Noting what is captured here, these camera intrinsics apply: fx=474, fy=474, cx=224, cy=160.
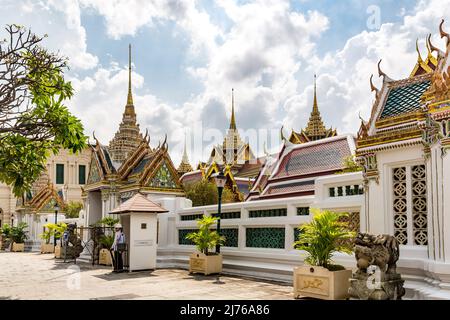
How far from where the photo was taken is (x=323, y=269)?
905 centimetres

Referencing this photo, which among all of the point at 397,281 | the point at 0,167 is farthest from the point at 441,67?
the point at 0,167

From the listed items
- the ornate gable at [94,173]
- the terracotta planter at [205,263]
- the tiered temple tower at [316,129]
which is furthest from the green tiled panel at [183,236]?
the tiered temple tower at [316,129]

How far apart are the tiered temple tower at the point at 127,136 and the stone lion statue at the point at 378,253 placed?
16.3m

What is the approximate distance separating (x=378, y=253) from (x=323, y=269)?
1.27m

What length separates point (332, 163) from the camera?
20.9 m

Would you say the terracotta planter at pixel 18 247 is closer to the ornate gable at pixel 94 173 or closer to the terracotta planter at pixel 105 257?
the ornate gable at pixel 94 173

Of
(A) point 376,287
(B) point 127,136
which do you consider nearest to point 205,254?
(A) point 376,287

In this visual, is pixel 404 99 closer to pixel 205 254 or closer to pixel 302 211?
pixel 302 211

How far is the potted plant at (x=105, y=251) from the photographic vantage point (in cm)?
1745

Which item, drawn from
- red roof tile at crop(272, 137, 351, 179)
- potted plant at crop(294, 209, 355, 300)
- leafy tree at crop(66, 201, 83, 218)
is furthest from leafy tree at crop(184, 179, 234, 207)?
potted plant at crop(294, 209, 355, 300)

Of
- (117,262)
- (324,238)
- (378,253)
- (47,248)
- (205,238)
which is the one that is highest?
(324,238)

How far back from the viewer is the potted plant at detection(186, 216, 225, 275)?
1355cm

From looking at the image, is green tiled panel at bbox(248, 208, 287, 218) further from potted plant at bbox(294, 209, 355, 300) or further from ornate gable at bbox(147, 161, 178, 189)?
ornate gable at bbox(147, 161, 178, 189)
